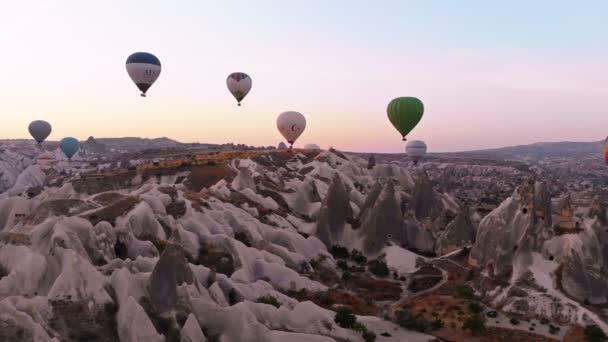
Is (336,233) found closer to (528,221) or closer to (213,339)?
(528,221)

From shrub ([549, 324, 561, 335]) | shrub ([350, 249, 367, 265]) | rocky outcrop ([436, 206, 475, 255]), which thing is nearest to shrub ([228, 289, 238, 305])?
shrub ([549, 324, 561, 335])

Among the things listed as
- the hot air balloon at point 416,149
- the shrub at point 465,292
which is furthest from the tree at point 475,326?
the hot air balloon at point 416,149

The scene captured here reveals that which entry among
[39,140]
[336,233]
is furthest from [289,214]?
[39,140]

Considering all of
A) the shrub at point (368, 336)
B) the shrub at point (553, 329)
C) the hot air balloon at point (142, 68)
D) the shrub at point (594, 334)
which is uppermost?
the hot air balloon at point (142, 68)

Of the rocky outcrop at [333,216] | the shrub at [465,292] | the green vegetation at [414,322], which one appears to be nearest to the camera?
the green vegetation at [414,322]

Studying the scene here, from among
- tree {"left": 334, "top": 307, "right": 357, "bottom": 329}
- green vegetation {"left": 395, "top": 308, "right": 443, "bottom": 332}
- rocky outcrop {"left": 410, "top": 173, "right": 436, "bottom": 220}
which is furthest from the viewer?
rocky outcrop {"left": 410, "top": 173, "right": 436, "bottom": 220}

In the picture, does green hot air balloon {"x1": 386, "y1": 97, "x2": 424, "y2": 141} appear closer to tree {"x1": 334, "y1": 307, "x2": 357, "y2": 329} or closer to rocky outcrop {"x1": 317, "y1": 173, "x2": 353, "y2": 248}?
rocky outcrop {"x1": 317, "y1": 173, "x2": 353, "y2": 248}

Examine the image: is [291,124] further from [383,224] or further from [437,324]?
[437,324]

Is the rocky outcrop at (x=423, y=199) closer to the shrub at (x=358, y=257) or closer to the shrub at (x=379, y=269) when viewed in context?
the shrub at (x=358, y=257)
